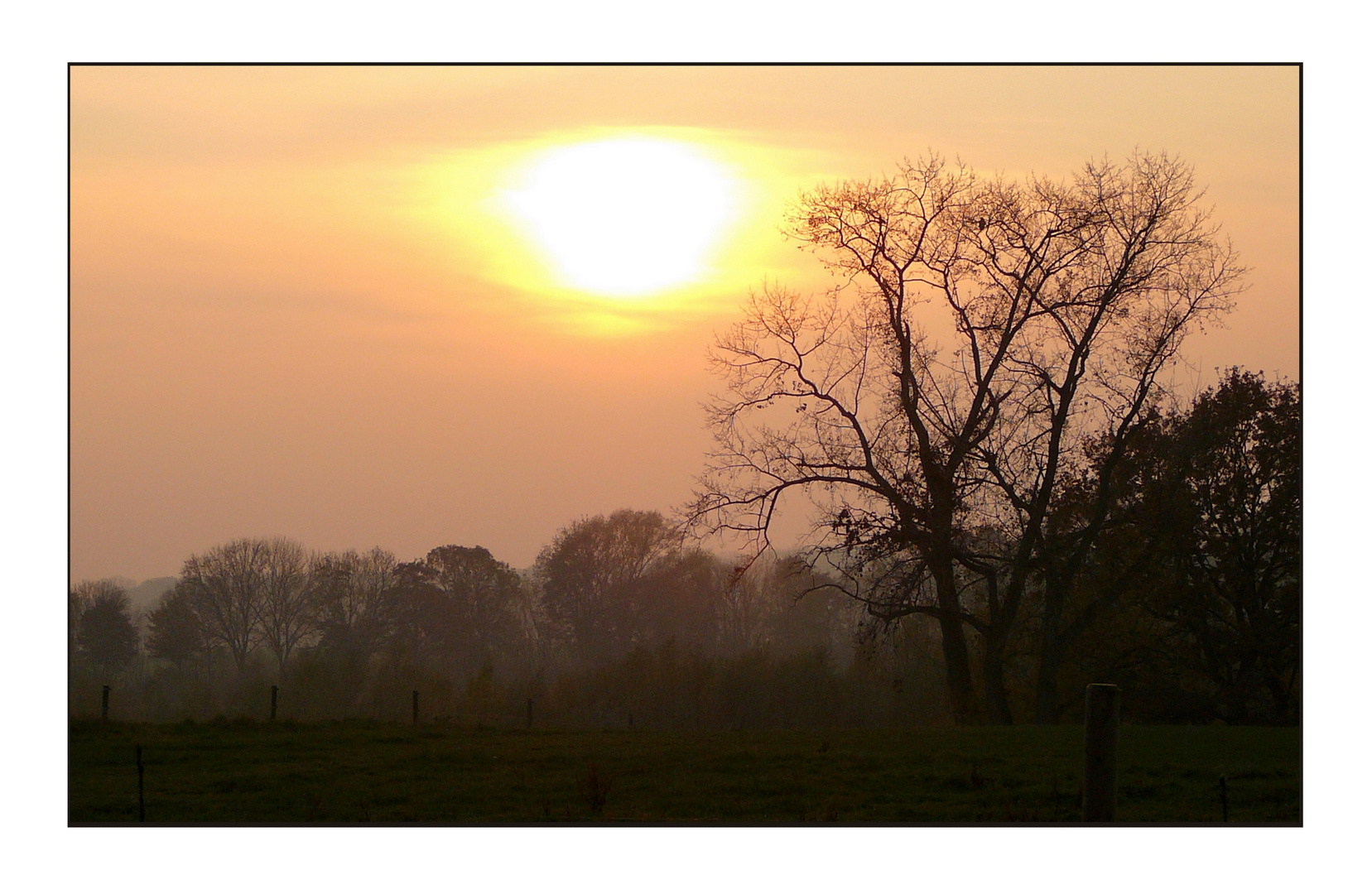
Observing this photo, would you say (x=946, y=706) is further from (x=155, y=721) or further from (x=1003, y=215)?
(x=155, y=721)

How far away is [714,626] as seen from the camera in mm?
56719

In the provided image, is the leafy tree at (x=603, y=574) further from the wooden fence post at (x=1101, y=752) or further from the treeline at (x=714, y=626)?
the wooden fence post at (x=1101, y=752)

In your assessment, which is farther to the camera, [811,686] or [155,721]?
[811,686]

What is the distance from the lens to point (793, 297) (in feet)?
77.8

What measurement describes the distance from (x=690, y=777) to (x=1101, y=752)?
7906 millimetres

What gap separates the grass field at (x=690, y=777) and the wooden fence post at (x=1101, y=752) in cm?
479

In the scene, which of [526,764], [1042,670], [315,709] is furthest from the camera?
[315,709]

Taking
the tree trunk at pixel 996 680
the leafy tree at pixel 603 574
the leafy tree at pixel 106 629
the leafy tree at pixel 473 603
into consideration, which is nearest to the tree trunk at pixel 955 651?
the tree trunk at pixel 996 680

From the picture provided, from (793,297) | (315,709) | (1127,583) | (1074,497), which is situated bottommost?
(315,709)

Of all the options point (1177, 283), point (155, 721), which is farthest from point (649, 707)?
point (1177, 283)

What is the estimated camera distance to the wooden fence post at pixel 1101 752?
313 inches

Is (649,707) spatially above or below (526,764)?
below

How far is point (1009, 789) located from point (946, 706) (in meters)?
11.9

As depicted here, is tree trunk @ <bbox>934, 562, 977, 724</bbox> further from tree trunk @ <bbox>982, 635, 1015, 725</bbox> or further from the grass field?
the grass field
